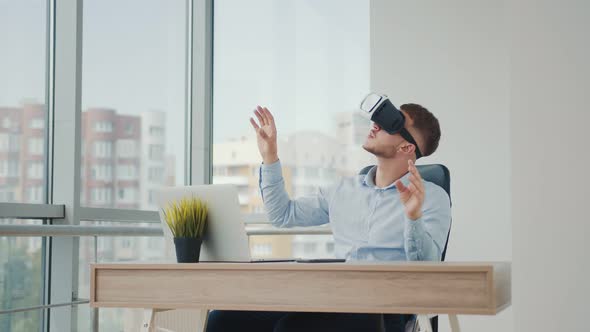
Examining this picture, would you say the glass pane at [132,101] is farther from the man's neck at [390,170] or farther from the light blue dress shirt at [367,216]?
the man's neck at [390,170]

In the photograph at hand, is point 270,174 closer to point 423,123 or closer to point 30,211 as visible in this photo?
point 423,123

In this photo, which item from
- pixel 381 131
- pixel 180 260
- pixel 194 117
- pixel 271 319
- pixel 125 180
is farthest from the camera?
pixel 194 117

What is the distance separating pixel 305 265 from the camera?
180cm

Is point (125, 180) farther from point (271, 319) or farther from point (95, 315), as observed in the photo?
point (271, 319)

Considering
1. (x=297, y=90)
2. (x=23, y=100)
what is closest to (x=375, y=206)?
(x=23, y=100)

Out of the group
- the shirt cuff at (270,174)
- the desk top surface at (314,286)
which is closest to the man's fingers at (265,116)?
the shirt cuff at (270,174)

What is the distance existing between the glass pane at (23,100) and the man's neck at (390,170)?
1.42 m

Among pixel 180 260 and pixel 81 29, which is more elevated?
pixel 81 29

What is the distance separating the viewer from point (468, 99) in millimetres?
A: 4051

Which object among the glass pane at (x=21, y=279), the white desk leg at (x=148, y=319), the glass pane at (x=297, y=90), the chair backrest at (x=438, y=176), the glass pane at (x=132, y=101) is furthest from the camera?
the glass pane at (x=297, y=90)

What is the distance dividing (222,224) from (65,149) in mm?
1311

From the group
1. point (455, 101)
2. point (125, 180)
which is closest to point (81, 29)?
point (125, 180)

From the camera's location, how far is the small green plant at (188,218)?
6.99 ft

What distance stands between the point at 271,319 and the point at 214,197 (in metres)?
0.46
